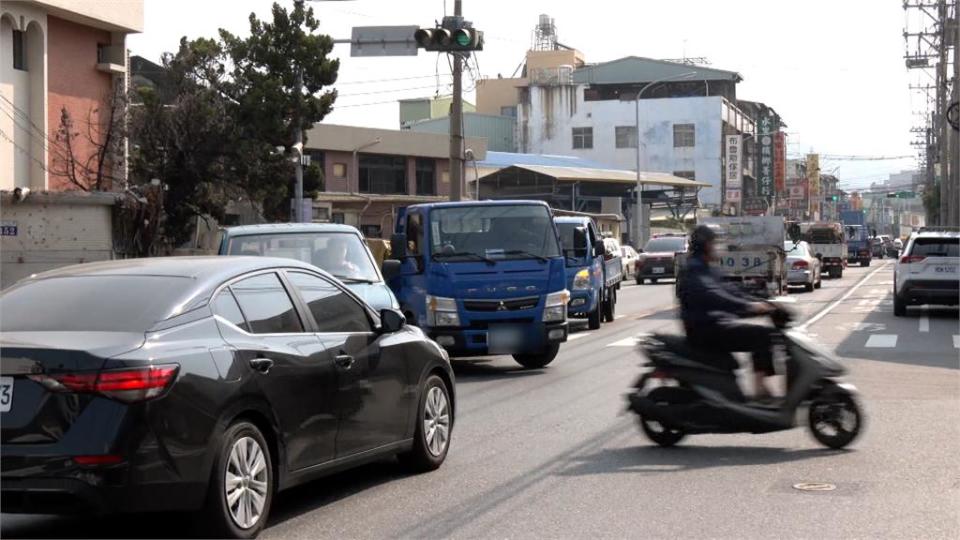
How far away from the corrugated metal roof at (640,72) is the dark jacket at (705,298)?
297 feet

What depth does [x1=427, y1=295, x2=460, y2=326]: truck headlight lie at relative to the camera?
53.3 ft

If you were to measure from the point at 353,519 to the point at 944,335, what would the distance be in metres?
17.4

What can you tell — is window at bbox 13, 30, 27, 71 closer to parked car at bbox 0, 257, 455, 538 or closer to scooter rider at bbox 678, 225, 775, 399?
scooter rider at bbox 678, 225, 775, 399

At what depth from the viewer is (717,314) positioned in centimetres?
998

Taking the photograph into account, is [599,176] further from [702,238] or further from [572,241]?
[702,238]

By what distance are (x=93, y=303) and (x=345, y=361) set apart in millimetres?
1743

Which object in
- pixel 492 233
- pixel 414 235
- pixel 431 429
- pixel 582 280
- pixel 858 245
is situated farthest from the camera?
pixel 858 245

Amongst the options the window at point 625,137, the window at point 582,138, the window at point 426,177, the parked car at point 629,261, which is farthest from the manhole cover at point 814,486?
the window at point 582,138

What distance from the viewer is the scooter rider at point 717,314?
994 cm

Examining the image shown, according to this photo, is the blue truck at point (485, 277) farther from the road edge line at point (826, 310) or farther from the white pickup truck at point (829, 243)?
the white pickup truck at point (829, 243)

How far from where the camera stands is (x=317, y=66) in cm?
4244

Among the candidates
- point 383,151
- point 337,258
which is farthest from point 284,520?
point 383,151

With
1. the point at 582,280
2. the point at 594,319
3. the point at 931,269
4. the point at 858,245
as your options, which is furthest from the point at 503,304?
the point at 858,245

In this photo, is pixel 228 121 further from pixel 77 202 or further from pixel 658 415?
pixel 658 415
